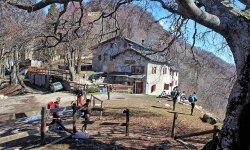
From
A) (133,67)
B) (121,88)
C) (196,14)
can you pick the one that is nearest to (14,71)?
(121,88)

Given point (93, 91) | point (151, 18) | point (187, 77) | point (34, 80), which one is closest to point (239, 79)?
point (151, 18)

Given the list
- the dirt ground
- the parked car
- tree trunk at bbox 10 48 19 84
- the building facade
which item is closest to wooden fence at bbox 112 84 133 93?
the parked car

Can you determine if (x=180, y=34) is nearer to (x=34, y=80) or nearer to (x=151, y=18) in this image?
(x=151, y=18)

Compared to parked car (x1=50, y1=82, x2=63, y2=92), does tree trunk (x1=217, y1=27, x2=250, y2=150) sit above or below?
above

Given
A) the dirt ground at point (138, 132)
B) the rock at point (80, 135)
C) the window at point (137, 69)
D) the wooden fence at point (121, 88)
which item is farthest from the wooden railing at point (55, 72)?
the rock at point (80, 135)

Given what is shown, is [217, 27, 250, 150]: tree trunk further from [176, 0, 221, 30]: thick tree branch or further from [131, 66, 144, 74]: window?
[131, 66, 144, 74]: window

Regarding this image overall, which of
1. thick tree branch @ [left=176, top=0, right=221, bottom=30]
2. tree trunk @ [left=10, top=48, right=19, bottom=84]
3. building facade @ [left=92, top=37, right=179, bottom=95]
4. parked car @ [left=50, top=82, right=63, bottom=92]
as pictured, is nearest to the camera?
thick tree branch @ [left=176, top=0, right=221, bottom=30]

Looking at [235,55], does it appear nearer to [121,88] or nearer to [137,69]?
[121,88]

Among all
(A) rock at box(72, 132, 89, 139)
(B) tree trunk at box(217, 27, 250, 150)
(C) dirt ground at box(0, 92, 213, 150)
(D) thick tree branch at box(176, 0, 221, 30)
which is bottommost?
(C) dirt ground at box(0, 92, 213, 150)

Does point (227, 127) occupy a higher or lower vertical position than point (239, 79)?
lower

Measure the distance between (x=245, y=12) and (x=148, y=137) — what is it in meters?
8.26

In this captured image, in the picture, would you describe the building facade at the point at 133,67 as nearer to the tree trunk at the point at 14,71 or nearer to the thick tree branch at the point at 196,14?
the tree trunk at the point at 14,71

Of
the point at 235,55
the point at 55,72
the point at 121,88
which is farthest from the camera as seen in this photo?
the point at 55,72

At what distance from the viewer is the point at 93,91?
44500 millimetres
